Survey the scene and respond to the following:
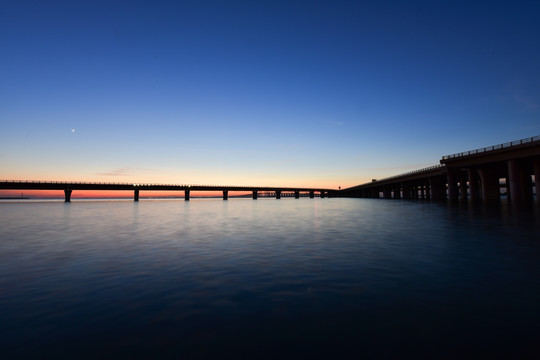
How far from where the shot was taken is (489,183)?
3403 inches

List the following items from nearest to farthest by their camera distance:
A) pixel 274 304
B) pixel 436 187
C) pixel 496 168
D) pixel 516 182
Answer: pixel 274 304
pixel 516 182
pixel 496 168
pixel 436 187

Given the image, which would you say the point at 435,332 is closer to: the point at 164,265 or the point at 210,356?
the point at 210,356

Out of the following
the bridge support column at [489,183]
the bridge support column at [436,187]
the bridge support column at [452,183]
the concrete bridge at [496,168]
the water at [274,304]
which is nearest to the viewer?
the water at [274,304]

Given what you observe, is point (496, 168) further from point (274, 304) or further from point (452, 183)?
point (274, 304)

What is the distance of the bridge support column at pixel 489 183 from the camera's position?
8469 centimetres

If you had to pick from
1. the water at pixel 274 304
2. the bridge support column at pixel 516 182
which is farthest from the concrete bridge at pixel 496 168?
the water at pixel 274 304

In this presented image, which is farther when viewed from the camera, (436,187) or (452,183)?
(436,187)

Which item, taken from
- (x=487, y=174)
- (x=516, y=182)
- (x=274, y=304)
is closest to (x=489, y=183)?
(x=487, y=174)

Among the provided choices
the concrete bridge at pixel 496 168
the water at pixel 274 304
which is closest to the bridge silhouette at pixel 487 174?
the concrete bridge at pixel 496 168

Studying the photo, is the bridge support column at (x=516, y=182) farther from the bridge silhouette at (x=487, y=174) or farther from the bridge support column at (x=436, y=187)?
the bridge support column at (x=436, y=187)

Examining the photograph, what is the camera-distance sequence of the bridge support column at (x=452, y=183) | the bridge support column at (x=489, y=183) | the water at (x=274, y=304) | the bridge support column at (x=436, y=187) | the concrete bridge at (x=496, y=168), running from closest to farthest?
the water at (x=274, y=304)
the concrete bridge at (x=496, y=168)
the bridge support column at (x=489, y=183)
the bridge support column at (x=452, y=183)
the bridge support column at (x=436, y=187)

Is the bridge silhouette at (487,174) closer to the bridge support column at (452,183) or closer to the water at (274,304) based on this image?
the bridge support column at (452,183)

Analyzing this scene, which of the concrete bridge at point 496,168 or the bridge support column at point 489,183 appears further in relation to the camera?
the bridge support column at point 489,183

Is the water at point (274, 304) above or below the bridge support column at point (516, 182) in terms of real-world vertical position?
below
